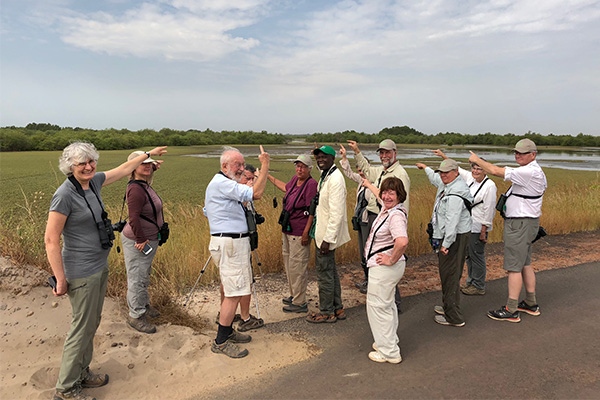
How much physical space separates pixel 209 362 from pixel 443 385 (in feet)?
6.87

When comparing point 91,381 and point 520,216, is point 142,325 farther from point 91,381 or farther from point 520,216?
point 520,216

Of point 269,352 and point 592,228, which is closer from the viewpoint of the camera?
point 269,352

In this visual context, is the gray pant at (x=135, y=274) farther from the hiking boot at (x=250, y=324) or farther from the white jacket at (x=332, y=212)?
the white jacket at (x=332, y=212)

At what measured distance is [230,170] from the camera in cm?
350

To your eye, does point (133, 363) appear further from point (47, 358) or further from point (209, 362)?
point (47, 358)

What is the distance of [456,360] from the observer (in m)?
3.44

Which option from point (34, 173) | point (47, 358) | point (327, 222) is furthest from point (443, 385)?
point (34, 173)

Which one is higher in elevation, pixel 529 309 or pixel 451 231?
pixel 451 231

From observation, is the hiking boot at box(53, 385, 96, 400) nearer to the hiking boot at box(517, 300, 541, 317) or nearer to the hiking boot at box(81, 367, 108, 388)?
the hiking boot at box(81, 367, 108, 388)

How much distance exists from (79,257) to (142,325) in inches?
58.4

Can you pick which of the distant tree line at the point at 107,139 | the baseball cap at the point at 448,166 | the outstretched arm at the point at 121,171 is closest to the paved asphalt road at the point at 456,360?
the baseball cap at the point at 448,166

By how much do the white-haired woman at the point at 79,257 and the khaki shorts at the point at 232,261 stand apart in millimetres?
971

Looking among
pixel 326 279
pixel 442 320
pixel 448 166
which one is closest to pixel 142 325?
pixel 326 279

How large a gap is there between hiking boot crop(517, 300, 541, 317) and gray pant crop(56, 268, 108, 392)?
4.78 metres
